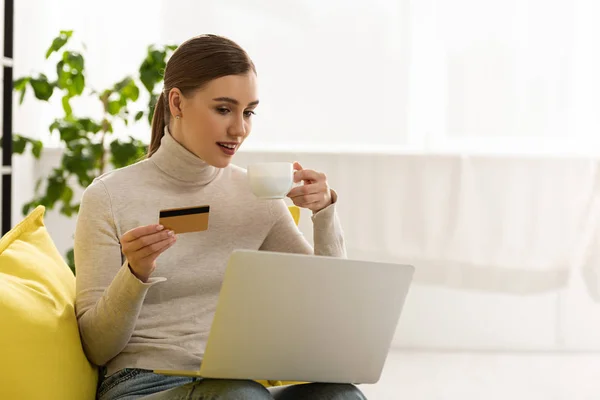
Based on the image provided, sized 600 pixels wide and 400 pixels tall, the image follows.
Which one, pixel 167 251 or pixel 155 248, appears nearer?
pixel 155 248

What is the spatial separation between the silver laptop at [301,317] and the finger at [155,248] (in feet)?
0.60

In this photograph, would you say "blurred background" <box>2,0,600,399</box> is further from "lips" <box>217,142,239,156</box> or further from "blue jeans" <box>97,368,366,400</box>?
"blue jeans" <box>97,368,366,400</box>

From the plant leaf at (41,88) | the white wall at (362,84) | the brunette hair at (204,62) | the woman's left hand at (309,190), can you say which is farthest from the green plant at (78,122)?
the woman's left hand at (309,190)

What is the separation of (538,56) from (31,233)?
2.86 metres

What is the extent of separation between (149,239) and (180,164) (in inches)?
15.3

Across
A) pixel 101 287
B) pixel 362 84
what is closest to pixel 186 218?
pixel 101 287

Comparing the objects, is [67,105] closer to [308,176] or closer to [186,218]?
[308,176]

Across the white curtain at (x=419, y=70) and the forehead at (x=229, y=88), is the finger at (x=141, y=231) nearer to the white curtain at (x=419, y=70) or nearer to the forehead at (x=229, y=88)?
the forehead at (x=229, y=88)

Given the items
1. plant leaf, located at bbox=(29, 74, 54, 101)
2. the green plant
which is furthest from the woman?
plant leaf, located at bbox=(29, 74, 54, 101)

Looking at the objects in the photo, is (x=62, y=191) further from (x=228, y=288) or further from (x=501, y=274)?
(x=228, y=288)

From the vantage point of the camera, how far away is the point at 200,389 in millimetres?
1285

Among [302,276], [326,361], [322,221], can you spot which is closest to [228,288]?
[302,276]

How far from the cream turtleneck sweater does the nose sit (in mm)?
97

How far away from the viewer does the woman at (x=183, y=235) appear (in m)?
1.49
